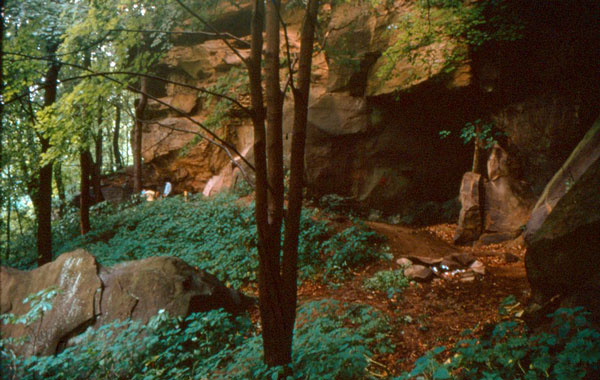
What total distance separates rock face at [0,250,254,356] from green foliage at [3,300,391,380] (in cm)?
27

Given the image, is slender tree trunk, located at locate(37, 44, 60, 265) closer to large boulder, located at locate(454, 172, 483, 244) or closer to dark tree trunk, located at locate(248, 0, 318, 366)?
dark tree trunk, located at locate(248, 0, 318, 366)

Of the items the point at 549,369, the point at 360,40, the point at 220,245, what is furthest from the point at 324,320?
the point at 360,40

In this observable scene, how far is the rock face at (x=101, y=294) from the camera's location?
4875 millimetres

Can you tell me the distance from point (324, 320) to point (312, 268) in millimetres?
3028

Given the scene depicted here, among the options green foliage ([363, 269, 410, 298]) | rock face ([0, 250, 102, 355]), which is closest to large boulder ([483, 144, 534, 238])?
green foliage ([363, 269, 410, 298])

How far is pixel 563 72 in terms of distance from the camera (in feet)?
26.9

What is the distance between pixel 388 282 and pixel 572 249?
3360mm

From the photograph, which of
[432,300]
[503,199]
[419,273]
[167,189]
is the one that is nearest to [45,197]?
[167,189]

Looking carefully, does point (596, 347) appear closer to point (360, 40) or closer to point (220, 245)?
point (220, 245)

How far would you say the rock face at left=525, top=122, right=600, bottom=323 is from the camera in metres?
2.95

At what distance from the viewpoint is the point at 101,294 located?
17.1 feet

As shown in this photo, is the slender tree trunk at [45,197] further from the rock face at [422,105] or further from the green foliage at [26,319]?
the green foliage at [26,319]

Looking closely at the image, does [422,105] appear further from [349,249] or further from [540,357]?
[540,357]

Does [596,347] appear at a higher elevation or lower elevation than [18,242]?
higher
